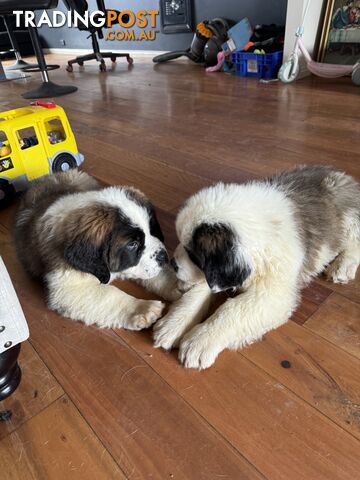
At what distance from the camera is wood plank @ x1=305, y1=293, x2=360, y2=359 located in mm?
1273

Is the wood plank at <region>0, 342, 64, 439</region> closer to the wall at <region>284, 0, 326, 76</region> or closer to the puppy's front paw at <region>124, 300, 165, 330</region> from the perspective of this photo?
the puppy's front paw at <region>124, 300, 165, 330</region>

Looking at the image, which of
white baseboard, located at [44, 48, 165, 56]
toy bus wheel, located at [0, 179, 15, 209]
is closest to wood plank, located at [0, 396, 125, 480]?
toy bus wheel, located at [0, 179, 15, 209]

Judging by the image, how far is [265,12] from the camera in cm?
534

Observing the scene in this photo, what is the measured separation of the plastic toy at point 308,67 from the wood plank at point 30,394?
4.49 meters

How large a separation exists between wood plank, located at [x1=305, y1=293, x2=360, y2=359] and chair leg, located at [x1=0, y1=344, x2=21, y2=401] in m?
1.00

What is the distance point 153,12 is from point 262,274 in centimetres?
764

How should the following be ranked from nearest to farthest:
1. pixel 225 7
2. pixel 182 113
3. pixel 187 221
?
pixel 187 221 → pixel 182 113 → pixel 225 7

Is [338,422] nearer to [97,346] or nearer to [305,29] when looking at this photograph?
[97,346]

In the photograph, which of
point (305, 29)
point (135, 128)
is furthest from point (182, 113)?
point (305, 29)

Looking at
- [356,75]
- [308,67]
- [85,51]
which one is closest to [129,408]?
[356,75]

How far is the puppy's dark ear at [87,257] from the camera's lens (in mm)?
1266

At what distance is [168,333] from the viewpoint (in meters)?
1.30

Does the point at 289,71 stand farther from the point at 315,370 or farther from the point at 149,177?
the point at 315,370

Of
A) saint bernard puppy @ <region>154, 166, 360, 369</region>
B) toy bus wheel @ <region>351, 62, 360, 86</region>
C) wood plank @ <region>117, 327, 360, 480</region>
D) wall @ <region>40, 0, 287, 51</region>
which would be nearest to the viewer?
wood plank @ <region>117, 327, 360, 480</region>
